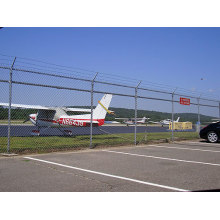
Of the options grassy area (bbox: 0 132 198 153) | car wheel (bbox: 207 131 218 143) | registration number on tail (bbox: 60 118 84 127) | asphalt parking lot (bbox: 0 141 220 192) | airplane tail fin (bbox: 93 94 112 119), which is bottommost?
asphalt parking lot (bbox: 0 141 220 192)

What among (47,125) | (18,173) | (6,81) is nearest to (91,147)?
(6,81)

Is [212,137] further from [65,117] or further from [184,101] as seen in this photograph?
[65,117]

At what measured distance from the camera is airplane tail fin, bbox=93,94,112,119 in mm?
17375

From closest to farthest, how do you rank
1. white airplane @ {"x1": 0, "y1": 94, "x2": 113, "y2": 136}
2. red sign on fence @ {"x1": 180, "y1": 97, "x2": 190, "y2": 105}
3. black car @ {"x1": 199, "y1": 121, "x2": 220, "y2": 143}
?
black car @ {"x1": 199, "y1": 121, "x2": 220, "y2": 143}
red sign on fence @ {"x1": 180, "y1": 97, "x2": 190, "y2": 105}
white airplane @ {"x1": 0, "y1": 94, "x2": 113, "y2": 136}

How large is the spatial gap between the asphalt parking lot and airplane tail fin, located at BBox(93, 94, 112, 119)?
9864 mm

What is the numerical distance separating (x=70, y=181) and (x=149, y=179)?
1652 millimetres

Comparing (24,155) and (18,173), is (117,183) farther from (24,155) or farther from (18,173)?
(24,155)

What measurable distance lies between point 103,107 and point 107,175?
485 inches

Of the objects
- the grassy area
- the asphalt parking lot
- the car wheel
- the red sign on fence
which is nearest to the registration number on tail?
the grassy area

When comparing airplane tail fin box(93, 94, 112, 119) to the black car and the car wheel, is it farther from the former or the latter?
the car wheel

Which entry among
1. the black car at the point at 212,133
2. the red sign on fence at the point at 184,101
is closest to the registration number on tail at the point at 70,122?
the red sign on fence at the point at 184,101

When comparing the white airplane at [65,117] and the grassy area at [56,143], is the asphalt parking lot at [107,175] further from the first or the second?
the white airplane at [65,117]

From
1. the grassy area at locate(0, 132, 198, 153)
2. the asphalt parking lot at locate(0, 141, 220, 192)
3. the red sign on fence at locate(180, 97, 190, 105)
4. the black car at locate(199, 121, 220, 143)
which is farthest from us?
the red sign on fence at locate(180, 97, 190, 105)

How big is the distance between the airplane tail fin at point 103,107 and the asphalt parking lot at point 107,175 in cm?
986
